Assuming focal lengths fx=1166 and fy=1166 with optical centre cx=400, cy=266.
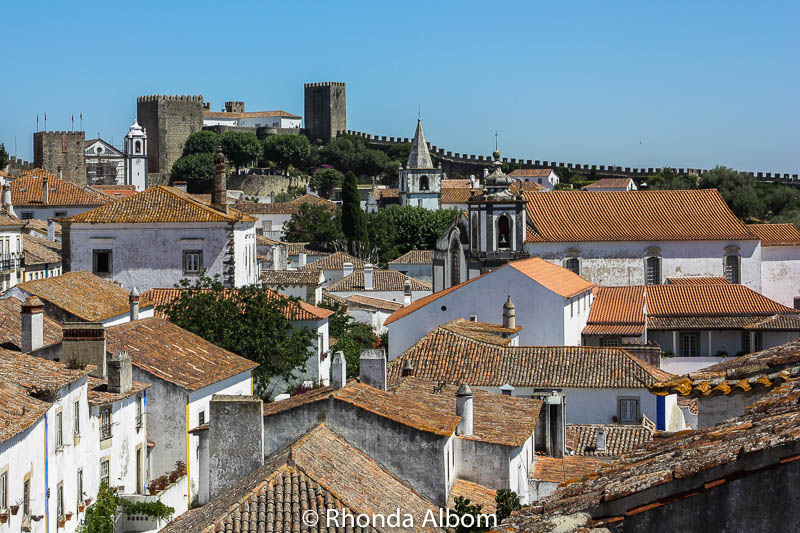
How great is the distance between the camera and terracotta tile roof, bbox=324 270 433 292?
203ft

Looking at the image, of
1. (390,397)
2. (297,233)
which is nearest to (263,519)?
(390,397)

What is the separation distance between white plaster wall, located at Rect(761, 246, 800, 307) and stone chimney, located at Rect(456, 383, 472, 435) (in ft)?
143

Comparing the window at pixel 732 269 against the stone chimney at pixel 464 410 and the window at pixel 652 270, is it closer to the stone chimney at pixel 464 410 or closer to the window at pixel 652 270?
the window at pixel 652 270

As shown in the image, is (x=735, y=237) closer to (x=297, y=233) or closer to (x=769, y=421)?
(x=297, y=233)

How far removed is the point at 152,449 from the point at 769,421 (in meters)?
18.8

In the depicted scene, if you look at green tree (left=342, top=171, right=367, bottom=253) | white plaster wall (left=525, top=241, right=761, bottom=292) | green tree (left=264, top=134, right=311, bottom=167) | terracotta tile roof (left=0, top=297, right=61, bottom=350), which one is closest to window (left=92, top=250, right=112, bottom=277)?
terracotta tile roof (left=0, top=297, right=61, bottom=350)

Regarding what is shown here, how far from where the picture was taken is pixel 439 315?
38.0 metres

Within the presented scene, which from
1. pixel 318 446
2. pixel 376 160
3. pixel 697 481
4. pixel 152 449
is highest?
pixel 376 160

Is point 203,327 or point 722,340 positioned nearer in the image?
point 203,327

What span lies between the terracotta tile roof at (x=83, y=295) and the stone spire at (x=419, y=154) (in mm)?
66749

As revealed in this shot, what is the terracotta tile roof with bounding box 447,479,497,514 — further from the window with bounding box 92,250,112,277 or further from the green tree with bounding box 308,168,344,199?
the green tree with bounding box 308,168,344,199

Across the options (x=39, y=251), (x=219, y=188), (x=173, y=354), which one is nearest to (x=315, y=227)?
(x=39, y=251)

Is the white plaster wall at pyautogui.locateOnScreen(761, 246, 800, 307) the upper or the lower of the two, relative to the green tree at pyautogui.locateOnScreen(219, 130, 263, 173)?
lower

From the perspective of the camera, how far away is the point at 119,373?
70.1ft
